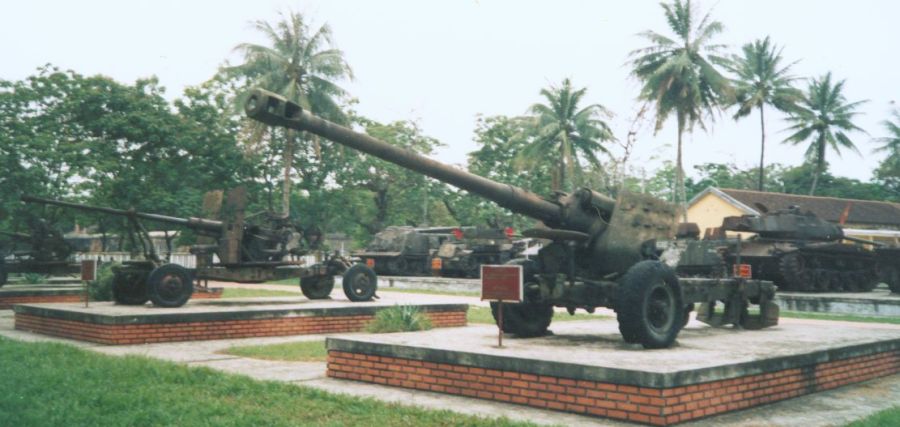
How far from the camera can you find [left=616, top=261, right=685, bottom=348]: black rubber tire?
7934 millimetres

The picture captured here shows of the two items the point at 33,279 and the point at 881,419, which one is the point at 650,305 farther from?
the point at 33,279

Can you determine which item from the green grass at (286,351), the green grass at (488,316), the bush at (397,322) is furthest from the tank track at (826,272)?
the green grass at (286,351)

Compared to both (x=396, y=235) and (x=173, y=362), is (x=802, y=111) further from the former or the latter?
(x=173, y=362)

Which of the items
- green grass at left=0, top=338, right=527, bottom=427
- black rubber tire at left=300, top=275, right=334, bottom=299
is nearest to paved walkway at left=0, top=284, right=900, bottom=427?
green grass at left=0, top=338, right=527, bottom=427

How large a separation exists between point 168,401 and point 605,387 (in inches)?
141

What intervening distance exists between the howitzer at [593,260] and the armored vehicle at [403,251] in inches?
826

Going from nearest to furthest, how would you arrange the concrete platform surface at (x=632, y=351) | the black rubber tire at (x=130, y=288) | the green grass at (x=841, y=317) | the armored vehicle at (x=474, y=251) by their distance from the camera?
1. the concrete platform surface at (x=632, y=351)
2. the black rubber tire at (x=130, y=288)
3. the green grass at (x=841, y=317)
4. the armored vehicle at (x=474, y=251)

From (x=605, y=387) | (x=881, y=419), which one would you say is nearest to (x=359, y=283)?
(x=605, y=387)

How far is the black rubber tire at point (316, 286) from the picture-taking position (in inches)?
620

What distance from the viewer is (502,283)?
26.3 ft

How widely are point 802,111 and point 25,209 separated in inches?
1527

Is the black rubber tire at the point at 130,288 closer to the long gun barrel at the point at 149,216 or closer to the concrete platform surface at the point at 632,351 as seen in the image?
the long gun barrel at the point at 149,216

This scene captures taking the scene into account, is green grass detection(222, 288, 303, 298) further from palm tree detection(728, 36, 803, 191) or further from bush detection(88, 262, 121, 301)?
palm tree detection(728, 36, 803, 191)

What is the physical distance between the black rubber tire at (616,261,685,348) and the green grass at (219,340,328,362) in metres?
3.80
